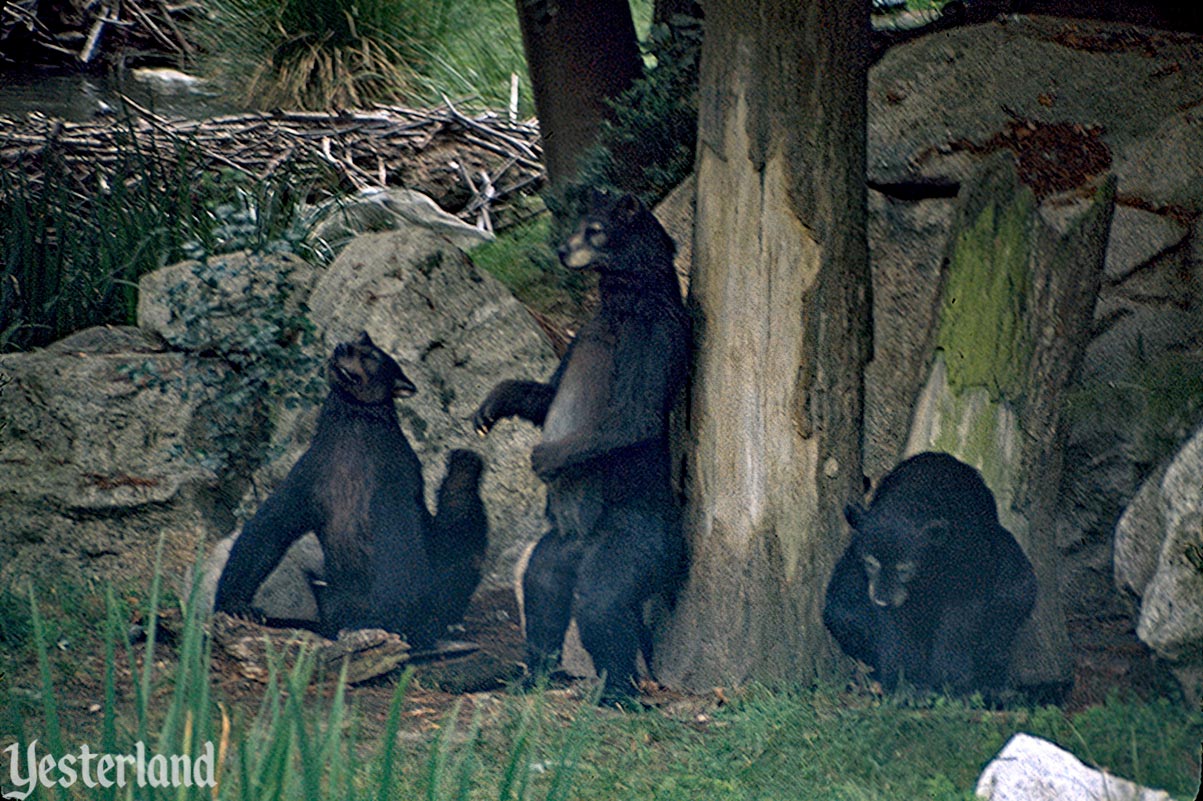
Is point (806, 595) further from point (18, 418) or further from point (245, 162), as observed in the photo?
point (245, 162)

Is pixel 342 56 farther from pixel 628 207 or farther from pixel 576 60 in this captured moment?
pixel 628 207

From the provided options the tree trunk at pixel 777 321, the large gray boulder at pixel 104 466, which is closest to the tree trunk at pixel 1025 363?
the tree trunk at pixel 777 321

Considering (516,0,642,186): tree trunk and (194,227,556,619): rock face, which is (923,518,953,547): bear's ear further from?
(516,0,642,186): tree trunk

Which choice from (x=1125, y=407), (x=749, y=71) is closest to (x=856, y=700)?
(x=1125, y=407)

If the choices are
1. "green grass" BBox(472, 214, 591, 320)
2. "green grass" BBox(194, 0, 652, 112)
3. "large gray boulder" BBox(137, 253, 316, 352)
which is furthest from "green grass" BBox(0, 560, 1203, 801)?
"green grass" BBox(194, 0, 652, 112)

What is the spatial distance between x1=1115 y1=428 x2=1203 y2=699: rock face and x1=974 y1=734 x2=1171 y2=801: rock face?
64 centimetres

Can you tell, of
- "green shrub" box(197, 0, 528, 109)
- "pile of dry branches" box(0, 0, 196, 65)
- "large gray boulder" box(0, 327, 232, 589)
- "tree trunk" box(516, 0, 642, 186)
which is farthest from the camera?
"pile of dry branches" box(0, 0, 196, 65)

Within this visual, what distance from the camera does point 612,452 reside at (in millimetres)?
4750

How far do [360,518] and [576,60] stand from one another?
323cm

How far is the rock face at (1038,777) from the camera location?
340 cm

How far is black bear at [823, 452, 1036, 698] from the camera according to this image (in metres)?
4.39

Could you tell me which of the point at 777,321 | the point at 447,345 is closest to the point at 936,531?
the point at 777,321

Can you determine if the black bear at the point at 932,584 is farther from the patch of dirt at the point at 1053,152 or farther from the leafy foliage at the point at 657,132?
the leafy foliage at the point at 657,132

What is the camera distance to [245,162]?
9242mm
